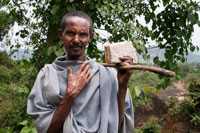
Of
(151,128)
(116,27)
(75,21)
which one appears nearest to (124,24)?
(116,27)

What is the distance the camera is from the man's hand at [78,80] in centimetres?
132

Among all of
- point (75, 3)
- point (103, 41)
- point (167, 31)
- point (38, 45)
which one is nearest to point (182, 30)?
point (167, 31)

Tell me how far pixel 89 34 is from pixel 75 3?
118cm

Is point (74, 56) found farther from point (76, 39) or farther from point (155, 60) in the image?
point (155, 60)

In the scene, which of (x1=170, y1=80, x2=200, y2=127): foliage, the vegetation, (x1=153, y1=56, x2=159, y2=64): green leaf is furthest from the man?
(x1=170, y1=80, x2=200, y2=127): foliage

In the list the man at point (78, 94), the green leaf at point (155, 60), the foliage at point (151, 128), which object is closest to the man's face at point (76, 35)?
the man at point (78, 94)

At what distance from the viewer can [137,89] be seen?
6.89 feet

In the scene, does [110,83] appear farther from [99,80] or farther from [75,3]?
[75,3]

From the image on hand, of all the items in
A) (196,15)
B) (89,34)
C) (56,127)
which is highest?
(196,15)

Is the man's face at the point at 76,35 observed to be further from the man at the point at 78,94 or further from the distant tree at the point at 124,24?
the distant tree at the point at 124,24

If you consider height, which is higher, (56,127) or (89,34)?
(89,34)

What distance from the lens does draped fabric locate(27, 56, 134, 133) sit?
1318 millimetres

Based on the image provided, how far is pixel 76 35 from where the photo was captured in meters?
1.34

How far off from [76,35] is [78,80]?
11.0 inches
